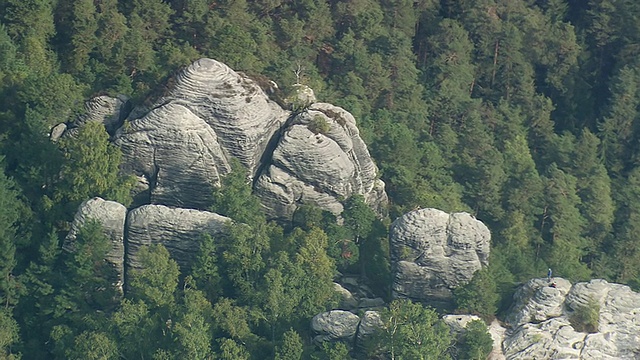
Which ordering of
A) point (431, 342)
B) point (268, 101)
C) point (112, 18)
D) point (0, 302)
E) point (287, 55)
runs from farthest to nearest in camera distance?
point (287, 55) → point (112, 18) → point (268, 101) → point (0, 302) → point (431, 342)

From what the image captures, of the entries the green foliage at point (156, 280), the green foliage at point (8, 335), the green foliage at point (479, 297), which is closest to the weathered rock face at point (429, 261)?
the green foliage at point (479, 297)

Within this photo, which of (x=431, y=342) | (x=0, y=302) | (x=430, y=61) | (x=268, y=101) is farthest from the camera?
(x=430, y=61)

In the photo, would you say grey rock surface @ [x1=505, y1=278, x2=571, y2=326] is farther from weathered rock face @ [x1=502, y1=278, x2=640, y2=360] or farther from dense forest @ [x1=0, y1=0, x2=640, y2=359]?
dense forest @ [x1=0, y1=0, x2=640, y2=359]

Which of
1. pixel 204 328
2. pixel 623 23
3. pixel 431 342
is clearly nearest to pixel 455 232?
pixel 431 342

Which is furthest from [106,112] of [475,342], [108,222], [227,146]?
[475,342]

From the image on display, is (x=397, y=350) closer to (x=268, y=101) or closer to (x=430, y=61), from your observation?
(x=268, y=101)

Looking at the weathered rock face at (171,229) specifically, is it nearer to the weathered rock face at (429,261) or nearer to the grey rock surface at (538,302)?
the weathered rock face at (429,261)

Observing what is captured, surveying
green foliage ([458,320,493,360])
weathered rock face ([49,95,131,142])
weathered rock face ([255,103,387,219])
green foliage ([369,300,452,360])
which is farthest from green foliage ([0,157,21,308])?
green foliage ([458,320,493,360])
